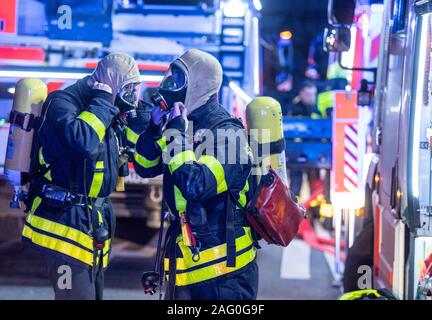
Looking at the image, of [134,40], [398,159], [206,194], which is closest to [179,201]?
[206,194]

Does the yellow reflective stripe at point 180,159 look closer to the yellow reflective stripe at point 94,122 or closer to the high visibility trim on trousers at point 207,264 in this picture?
the high visibility trim on trousers at point 207,264

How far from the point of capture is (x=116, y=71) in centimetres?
437

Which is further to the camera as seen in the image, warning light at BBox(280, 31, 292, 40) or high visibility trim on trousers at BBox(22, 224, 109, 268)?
warning light at BBox(280, 31, 292, 40)

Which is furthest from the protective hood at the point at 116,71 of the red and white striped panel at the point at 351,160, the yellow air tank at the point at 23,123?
the red and white striped panel at the point at 351,160

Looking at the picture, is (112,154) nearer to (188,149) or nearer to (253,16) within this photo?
(188,149)

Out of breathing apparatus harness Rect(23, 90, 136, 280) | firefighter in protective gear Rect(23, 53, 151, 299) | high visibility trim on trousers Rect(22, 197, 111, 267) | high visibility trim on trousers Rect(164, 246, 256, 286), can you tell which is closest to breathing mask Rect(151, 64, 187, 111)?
firefighter in protective gear Rect(23, 53, 151, 299)

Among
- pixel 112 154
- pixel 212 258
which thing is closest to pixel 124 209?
pixel 112 154

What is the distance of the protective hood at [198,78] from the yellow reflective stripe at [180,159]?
28 cm

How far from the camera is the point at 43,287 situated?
6922 mm

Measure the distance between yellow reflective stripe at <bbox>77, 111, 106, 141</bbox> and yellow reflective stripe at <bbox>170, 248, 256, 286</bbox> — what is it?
0.80 m

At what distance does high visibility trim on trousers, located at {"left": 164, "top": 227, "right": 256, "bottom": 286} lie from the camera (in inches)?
158

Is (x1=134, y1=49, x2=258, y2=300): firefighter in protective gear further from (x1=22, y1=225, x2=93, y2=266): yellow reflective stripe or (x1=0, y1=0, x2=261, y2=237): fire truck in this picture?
(x1=0, y1=0, x2=261, y2=237): fire truck

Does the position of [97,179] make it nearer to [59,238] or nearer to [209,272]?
[59,238]
